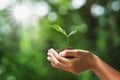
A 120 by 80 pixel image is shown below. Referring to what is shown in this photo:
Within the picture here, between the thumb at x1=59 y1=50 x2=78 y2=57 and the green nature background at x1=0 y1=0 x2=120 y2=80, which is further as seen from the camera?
the green nature background at x1=0 y1=0 x2=120 y2=80

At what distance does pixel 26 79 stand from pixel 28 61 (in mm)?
764

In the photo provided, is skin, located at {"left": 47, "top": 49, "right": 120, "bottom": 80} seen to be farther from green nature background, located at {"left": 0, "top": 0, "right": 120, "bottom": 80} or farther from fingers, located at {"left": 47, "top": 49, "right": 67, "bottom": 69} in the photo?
green nature background, located at {"left": 0, "top": 0, "right": 120, "bottom": 80}

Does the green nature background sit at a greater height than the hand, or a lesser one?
greater

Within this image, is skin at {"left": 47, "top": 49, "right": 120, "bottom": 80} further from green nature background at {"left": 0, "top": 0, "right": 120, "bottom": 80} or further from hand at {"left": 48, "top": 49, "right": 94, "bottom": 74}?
green nature background at {"left": 0, "top": 0, "right": 120, "bottom": 80}

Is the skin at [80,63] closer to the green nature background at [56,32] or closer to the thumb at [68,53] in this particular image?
the thumb at [68,53]

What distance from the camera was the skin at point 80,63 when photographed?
1.76 meters

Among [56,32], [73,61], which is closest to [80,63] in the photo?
[73,61]

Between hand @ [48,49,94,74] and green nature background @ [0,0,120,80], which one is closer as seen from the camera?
hand @ [48,49,94,74]

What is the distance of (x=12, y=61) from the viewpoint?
19.1 feet

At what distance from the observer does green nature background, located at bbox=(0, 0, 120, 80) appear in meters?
7.04

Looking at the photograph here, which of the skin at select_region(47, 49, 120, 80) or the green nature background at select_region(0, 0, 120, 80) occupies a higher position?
the green nature background at select_region(0, 0, 120, 80)

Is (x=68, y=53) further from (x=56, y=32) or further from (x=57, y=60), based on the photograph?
(x=56, y=32)

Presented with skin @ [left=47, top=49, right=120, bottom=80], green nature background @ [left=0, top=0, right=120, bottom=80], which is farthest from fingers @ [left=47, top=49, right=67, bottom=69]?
green nature background @ [left=0, top=0, right=120, bottom=80]

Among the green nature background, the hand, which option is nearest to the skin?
the hand
